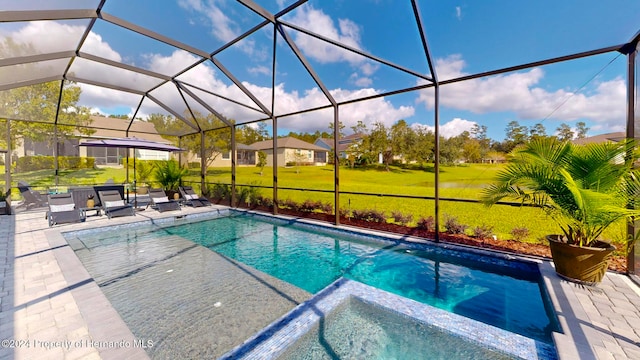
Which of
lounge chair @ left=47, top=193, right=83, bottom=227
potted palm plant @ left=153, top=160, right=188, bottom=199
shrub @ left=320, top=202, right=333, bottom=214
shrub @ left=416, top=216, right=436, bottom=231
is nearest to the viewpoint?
shrub @ left=416, top=216, right=436, bottom=231

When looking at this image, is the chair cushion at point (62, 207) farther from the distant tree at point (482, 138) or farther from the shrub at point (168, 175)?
the distant tree at point (482, 138)

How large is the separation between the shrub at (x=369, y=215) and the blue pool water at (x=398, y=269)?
114 centimetres

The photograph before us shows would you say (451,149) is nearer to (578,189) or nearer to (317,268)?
(578,189)

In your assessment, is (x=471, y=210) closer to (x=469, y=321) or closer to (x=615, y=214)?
(x=615, y=214)

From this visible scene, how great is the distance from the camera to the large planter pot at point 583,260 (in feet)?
11.5

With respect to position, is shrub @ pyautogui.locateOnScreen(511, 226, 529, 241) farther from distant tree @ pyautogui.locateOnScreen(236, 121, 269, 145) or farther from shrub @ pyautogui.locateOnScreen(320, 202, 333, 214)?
distant tree @ pyautogui.locateOnScreen(236, 121, 269, 145)

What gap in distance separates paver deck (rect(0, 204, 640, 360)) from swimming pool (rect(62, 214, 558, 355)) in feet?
1.12

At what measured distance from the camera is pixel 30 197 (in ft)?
31.1

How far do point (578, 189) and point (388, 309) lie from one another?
117 inches

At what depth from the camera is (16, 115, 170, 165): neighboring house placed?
Answer: 41.5ft

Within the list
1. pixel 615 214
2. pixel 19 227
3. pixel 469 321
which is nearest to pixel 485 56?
pixel 615 214

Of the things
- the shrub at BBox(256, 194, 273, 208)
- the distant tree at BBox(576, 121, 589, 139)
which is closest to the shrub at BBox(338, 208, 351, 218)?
the shrub at BBox(256, 194, 273, 208)

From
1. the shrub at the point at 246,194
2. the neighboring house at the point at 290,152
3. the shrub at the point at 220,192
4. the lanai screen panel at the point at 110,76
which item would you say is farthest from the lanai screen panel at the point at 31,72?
the neighboring house at the point at 290,152

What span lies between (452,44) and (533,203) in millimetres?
3704
